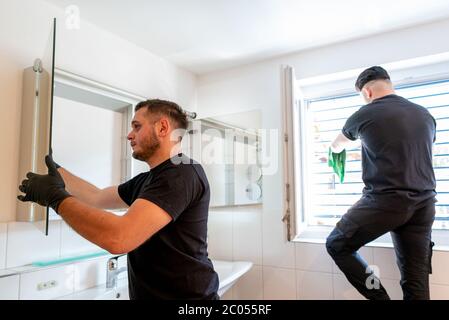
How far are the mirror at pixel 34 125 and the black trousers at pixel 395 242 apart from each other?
4.12 ft

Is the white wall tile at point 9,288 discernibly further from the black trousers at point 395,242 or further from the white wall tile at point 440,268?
the white wall tile at point 440,268

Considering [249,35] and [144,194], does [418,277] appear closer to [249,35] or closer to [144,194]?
[144,194]

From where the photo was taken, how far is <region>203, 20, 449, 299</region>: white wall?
5.73 feet

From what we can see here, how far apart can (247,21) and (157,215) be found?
4.01ft

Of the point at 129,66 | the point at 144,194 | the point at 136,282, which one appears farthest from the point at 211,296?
the point at 129,66

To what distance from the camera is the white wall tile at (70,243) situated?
1.54m

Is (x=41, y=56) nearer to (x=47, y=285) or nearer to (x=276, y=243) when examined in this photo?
(x=47, y=285)

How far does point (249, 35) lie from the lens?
6.17 ft

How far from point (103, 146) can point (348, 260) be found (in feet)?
4.39

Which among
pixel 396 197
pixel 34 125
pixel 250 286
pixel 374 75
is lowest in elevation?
pixel 250 286

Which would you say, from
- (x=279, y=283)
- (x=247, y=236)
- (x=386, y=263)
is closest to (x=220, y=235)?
(x=247, y=236)

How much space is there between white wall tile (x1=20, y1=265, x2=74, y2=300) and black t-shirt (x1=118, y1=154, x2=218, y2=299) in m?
0.53

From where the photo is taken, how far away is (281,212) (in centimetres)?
206

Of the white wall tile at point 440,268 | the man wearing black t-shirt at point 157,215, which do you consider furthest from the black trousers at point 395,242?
the man wearing black t-shirt at point 157,215
